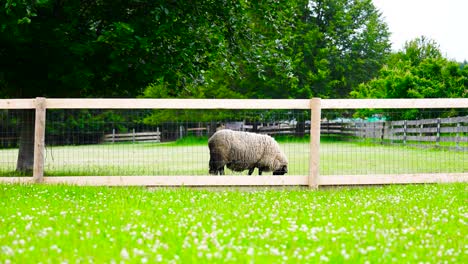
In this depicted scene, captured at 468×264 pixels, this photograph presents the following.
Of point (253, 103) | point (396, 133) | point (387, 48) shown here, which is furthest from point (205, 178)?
point (387, 48)

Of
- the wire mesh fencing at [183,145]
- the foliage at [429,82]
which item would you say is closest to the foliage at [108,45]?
the wire mesh fencing at [183,145]

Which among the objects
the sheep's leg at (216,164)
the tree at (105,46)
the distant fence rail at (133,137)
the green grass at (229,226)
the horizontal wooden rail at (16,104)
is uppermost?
the tree at (105,46)

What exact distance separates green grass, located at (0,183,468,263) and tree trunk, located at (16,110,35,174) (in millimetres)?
2609

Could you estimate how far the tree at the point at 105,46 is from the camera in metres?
14.3

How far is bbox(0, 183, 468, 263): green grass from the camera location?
565 centimetres

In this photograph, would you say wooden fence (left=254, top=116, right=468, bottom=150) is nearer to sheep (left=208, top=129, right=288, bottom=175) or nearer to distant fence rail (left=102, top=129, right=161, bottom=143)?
sheep (left=208, top=129, right=288, bottom=175)

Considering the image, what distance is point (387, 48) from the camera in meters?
57.7

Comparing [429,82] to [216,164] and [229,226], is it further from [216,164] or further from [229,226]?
[229,226]

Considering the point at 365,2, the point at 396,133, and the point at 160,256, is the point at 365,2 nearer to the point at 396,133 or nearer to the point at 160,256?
the point at 396,133

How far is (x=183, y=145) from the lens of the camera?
39.1 ft

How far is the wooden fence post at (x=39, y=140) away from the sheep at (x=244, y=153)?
3.71 meters

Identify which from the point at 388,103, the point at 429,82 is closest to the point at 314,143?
the point at 388,103

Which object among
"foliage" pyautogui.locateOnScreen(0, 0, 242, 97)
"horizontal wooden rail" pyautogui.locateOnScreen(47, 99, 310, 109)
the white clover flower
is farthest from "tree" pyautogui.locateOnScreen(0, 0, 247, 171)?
the white clover flower

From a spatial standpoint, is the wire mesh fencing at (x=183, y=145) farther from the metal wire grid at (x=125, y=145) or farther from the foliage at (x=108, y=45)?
the foliage at (x=108, y=45)
